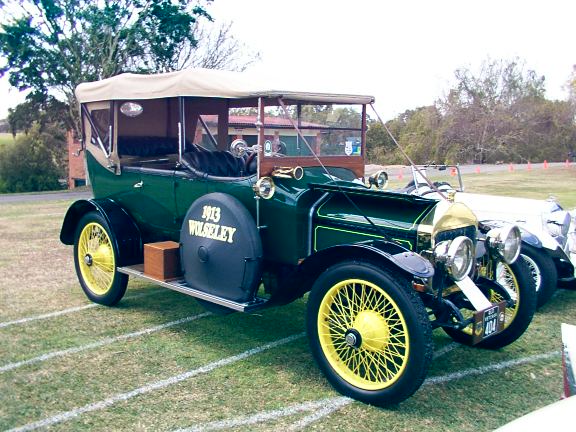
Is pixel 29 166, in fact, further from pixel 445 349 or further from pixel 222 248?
pixel 445 349

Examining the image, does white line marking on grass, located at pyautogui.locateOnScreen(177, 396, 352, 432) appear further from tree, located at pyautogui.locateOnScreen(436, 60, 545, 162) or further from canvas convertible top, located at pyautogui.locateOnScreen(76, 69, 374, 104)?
tree, located at pyautogui.locateOnScreen(436, 60, 545, 162)

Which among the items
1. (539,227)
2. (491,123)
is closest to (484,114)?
(491,123)

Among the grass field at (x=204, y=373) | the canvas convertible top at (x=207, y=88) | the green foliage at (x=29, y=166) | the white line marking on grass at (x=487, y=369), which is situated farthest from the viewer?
the green foliage at (x=29, y=166)

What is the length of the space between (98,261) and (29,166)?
3007 cm

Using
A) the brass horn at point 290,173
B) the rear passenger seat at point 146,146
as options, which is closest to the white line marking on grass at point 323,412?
the brass horn at point 290,173

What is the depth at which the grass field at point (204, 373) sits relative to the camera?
3.39m

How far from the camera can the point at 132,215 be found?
18.4 ft

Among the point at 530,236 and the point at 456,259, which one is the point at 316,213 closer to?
the point at 456,259

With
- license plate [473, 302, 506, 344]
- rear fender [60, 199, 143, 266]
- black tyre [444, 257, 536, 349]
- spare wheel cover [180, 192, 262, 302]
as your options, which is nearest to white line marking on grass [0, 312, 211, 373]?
spare wheel cover [180, 192, 262, 302]

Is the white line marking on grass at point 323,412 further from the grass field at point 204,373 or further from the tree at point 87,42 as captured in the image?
the tree at point 87,42

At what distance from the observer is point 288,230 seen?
4.30 m

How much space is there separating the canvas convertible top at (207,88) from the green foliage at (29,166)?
2924 cm

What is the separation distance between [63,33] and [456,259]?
21356 millimetres

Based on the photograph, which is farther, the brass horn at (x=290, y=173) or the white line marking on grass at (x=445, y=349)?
the white line marking on grass at (x=445, y=349)
